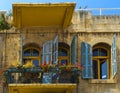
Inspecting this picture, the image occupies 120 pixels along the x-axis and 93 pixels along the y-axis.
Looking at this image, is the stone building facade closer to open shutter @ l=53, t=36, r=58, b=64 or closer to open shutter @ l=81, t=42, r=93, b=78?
open shutter @ l=81, t=42, r=93, b=78

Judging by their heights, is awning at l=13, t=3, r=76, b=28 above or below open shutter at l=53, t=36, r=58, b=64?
above

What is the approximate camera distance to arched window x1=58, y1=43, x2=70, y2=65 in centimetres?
2562

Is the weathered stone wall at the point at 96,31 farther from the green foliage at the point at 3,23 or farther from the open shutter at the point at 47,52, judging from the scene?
the green foliage at the point at 3,23

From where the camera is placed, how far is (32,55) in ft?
84.4

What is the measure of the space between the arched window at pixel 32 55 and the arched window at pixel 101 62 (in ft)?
8.86

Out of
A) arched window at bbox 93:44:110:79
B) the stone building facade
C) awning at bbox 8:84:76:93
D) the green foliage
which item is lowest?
awning at bbox 8:84:76:93

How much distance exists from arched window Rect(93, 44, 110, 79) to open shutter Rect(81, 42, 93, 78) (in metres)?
0.50

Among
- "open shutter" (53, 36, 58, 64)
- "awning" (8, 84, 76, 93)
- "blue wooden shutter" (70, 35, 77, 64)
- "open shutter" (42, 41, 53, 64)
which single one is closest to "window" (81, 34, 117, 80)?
"blue wooden shutter" (70, 35, 77, 64)

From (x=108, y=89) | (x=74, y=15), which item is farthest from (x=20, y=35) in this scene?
(x=108, y=89)

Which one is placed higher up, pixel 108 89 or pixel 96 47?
pixel 96 47

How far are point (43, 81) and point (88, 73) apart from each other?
257cm

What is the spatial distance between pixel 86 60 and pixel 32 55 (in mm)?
2604

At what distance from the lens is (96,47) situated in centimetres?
2583

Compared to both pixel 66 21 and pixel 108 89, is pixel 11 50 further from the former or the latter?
pixel 108 89
